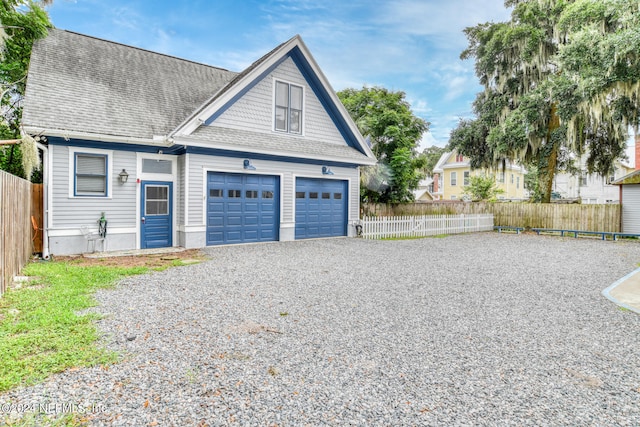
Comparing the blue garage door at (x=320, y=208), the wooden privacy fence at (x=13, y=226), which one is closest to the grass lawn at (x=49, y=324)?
the wooden privacy fence at (x=13, y=226)

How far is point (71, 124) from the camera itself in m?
8.73

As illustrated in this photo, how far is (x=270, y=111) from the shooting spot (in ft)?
38.7

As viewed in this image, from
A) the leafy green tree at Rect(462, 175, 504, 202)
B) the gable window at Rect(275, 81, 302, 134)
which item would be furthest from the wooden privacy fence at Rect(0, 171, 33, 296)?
the leafy green tree at Rect(462, 175, 504, 202)

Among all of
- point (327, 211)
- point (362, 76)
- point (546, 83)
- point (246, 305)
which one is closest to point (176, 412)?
point (246, 305)

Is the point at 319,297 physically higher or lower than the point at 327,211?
lower

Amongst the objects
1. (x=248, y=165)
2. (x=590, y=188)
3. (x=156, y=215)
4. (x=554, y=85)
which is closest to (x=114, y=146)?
(x=156, y=215)

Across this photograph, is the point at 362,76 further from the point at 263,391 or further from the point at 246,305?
the point at 263,391

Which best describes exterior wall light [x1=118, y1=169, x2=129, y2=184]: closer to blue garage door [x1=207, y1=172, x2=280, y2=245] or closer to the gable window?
blue garage door [x1=207, y1=172, x2=280, y2=245]

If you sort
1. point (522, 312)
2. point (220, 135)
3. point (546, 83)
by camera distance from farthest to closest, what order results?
point (546, 83) < point (220, 135) < point (522, 312)

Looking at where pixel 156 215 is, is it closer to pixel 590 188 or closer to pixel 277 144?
pixel 277 144

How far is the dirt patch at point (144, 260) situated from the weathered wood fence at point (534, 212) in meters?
9.60

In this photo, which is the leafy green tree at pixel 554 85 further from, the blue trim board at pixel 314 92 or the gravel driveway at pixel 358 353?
the gravel driveway at pixel 358 353

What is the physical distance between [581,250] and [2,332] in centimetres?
1425

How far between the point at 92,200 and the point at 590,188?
126 ft
